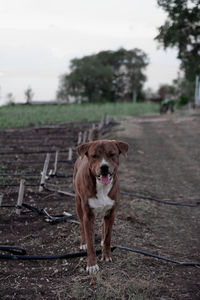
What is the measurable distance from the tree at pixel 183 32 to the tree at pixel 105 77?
4057 centimetres

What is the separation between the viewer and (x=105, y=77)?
6228 centimetres

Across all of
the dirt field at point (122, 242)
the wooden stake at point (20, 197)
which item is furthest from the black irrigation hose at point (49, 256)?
the wooden stake at point (20, 197)

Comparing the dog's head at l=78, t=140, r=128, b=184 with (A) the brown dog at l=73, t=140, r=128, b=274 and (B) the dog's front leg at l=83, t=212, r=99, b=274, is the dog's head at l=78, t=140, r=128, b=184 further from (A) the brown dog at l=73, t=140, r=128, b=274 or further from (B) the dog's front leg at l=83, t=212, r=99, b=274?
(B) the dog's front leg at l=83, t=212, r=99, b=274

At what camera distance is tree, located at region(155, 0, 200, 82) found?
16.4 meters

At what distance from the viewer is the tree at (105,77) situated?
60.9 meters

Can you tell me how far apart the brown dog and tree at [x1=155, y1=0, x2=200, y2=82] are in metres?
11.9

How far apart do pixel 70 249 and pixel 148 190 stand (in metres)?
3.60

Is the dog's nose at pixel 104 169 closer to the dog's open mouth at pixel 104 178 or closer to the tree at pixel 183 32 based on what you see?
the dog's open mouth at pixel 104 178

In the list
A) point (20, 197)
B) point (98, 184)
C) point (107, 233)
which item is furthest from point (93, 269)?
point (20, 197)

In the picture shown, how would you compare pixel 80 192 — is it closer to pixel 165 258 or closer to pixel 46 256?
pixel 46 256

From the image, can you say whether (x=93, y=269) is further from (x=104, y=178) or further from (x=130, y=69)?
(x=130, y=69)

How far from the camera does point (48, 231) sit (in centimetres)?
535

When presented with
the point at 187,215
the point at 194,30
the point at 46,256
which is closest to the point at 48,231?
the point at 46,256

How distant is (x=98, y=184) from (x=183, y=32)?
52.5 feet
